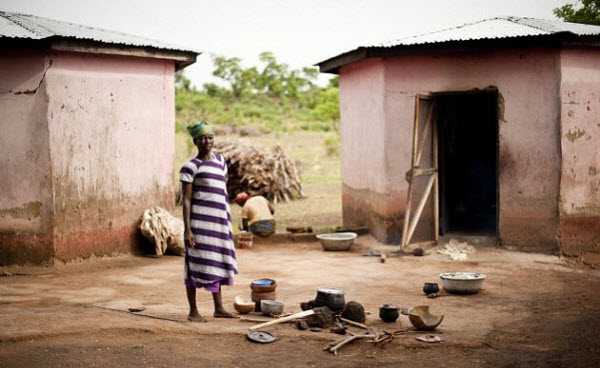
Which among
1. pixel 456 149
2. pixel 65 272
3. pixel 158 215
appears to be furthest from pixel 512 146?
pixel 65 272

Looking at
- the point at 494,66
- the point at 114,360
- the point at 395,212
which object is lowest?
the point at 114,360

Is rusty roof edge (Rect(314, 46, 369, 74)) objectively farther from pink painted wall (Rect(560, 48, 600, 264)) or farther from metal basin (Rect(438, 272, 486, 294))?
metal basin (Rect(438, 272, 486, 294))

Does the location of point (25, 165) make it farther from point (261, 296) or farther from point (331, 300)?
point (331, 300)

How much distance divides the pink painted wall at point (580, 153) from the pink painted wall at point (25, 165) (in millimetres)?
6650

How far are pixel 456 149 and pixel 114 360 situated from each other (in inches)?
350

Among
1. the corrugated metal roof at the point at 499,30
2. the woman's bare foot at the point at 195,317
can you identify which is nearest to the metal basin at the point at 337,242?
the corrugated metal roof at the point at 499,30

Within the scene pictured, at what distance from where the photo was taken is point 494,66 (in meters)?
9.81

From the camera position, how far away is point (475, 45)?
9617 mm

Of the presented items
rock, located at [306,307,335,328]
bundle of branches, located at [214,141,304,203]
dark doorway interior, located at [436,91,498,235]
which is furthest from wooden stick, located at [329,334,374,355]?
bundle of branches, located at [214,141,304,203]

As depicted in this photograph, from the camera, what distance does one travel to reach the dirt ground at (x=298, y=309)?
5.16 metres

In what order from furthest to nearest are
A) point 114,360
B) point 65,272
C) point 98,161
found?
point 98,161
point 65,272
point 114,360

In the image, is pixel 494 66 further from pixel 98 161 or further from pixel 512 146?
pixel 98 161

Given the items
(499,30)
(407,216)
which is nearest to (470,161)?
(499,30)

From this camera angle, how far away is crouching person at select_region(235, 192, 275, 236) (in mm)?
11375
